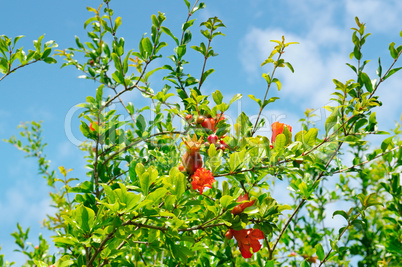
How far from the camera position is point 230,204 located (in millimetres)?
1296

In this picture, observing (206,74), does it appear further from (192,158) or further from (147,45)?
(192,158)

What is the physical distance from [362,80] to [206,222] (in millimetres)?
1061

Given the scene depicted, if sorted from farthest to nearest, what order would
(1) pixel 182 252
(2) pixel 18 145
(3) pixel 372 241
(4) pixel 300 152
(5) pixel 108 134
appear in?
(2) pixel 18 145, (3) pixel 372 241, (5) pixel 108 134, (4) pixel 300 152, (1) pixel 182 252

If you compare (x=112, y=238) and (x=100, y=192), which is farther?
(x=100, y=192)

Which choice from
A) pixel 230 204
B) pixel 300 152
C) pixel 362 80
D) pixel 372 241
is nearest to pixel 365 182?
pixel 372 241

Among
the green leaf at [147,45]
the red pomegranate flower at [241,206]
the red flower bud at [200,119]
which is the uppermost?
the green leaf at [147,45]

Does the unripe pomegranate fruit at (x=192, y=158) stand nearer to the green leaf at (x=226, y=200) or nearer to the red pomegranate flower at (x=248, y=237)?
the green leaf at (x=226, y=200)

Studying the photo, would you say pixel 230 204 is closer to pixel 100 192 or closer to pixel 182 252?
pixel 182 252

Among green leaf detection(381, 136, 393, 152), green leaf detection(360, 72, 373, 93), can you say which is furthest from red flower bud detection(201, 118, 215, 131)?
green leaf detection(381, 136, 393, 152)

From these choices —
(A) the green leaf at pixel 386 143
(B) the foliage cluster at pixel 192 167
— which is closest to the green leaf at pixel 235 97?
(B) the foliage cluster at pixel 192 167

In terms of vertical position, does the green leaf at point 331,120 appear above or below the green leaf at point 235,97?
below

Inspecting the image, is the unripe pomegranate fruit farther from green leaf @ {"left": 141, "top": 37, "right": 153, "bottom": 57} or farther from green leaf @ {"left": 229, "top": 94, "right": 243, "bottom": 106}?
green leaf @ {"left": 141, "top": 37, "right": 153, "bottom": 57}

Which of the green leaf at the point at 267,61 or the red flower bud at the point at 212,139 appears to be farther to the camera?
the green leaf at the point at 267,61

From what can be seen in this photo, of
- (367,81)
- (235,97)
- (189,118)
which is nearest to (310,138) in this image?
(235,97)
